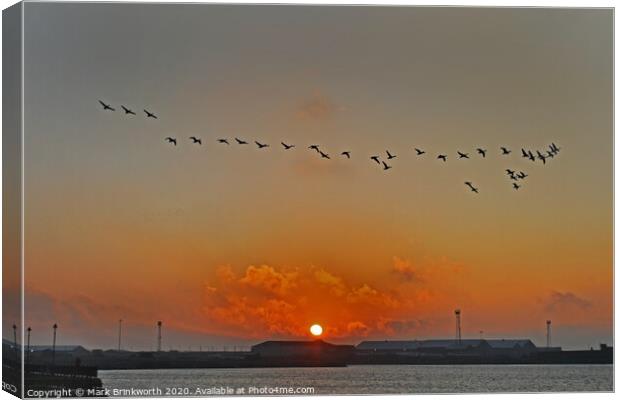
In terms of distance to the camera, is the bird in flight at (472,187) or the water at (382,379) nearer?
the water at (382,379)

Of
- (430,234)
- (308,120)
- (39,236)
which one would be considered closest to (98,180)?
(39,236)

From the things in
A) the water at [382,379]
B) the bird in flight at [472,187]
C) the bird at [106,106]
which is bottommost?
the water at [382,379]

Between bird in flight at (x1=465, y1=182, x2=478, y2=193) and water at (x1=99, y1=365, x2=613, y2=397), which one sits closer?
water at (x1=99, y1=365, x2=613, y2=397)

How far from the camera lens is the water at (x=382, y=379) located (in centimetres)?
2062

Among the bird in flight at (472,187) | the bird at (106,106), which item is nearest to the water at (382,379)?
the bird in flight at (472,187)

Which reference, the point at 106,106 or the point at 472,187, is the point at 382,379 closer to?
the point at 472,187

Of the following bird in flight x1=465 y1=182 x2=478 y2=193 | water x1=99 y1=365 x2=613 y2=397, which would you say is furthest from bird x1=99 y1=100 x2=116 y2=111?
bird in flight x1=465 y1=182 x2=478 y2=193

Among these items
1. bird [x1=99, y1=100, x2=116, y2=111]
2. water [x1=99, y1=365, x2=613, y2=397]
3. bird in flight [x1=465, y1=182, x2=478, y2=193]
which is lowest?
water [x1=99, y1=365, x2=613, y2=397]

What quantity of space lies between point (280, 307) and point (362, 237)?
3.88 feet

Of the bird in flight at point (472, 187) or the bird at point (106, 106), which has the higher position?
the bird at point (106, 106)

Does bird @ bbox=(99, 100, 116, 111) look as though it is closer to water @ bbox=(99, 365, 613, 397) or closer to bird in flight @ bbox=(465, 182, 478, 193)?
water @ bbox=(99, 365, 613, 397)

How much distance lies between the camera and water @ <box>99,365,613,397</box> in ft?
67.7

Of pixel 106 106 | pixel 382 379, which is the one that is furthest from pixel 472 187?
pixel 106 106

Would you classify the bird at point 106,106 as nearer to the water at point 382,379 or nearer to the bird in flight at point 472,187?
the water at point 382,379
